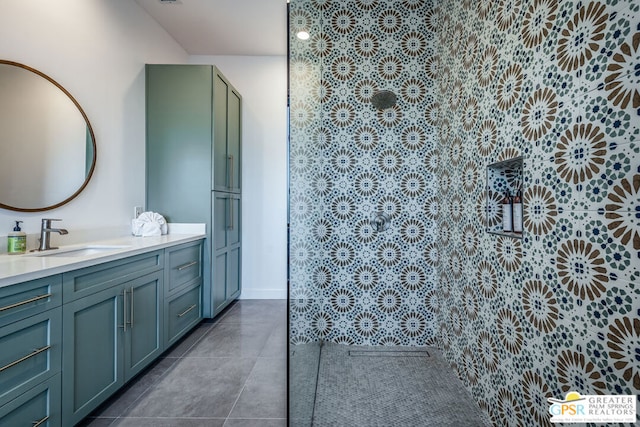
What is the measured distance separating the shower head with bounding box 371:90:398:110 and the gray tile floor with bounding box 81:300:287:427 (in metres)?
2.03

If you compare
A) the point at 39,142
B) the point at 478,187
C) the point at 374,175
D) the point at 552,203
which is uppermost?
the point at 39,142

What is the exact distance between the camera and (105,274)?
1646mm

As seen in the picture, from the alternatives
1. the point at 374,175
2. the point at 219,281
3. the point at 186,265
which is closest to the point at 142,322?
the point at 186,265

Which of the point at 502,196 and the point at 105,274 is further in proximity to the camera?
the point at 105,274

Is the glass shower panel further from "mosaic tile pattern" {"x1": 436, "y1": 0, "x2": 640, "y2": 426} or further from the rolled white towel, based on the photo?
the rolled white towel

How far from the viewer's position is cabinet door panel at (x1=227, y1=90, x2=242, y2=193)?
3283 millimetres

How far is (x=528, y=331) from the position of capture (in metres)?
1.20

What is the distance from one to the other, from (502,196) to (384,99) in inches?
47.3

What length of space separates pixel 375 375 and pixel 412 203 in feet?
4.03

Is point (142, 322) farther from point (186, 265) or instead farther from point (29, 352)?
point (29, 352)

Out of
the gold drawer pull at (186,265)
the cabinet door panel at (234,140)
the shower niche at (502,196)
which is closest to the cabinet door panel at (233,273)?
the gold drawer pull at (186,265)

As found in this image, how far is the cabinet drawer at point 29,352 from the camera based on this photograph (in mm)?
1132

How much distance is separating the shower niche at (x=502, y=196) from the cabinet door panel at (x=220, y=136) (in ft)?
7.65

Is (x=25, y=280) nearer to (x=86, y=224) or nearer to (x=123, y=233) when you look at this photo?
(x=86, y=224)
